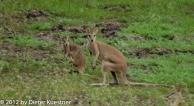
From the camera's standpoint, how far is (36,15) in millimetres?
19656

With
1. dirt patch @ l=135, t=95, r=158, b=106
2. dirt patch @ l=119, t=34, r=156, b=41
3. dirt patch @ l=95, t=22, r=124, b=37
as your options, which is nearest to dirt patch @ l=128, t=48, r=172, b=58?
dirt patch @ l=119, t=34, r=156, b=41

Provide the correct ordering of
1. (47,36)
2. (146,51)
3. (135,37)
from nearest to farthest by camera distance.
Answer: (146,51)
(47,36)
(135,37)

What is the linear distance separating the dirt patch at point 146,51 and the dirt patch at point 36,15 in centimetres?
430

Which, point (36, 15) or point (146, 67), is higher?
point (36, 15)

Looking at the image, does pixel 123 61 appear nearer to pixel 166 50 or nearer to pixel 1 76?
pixel 1 76

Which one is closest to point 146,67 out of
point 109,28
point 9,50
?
point 9,50

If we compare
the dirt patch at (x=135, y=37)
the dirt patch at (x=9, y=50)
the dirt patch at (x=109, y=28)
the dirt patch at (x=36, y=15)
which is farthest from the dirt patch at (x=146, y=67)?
the dirt patch at (x=36, y=15)

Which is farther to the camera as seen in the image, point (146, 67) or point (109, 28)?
point (109, 28)

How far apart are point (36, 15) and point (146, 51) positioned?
4.77 metres

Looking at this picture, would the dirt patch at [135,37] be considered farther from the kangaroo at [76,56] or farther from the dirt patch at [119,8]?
the kangaroo at [76,56]

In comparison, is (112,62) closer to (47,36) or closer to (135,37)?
(47,36)

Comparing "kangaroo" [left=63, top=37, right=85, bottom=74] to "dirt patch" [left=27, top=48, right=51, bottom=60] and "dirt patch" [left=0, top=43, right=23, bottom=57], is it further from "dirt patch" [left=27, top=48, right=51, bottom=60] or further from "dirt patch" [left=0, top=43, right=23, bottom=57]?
"dirt patch" [left=0, top=43, right=23, bottom=57]

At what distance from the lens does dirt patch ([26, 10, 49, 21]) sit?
19453mm

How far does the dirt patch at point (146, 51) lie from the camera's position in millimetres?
15625
